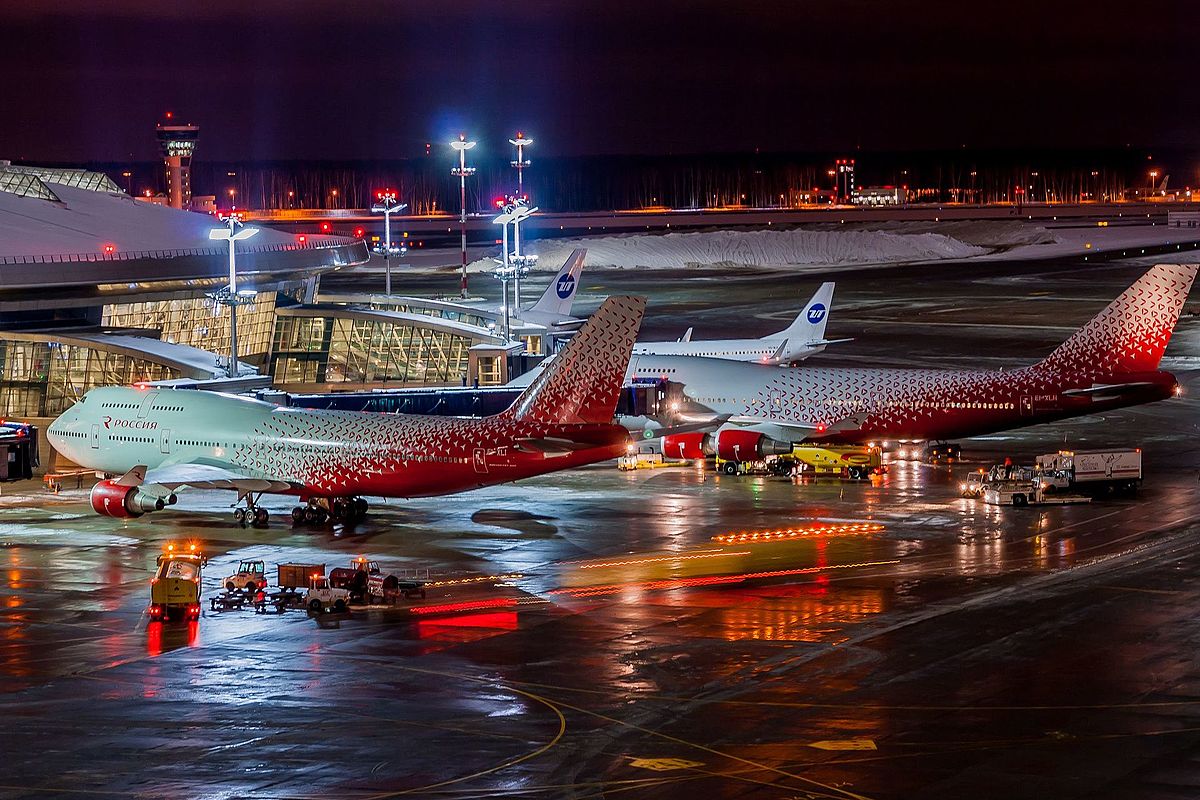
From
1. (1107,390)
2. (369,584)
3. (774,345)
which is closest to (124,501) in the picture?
(369,584)

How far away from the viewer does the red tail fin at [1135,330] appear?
2665 inches

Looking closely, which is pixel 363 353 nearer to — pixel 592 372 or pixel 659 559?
pixel 592 372

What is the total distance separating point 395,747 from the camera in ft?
106

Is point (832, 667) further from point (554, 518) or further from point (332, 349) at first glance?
point (332, 349)

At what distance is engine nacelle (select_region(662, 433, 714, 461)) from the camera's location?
72250mm

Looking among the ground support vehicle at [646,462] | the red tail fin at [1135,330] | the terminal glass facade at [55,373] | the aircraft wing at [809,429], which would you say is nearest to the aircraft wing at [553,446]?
the aircraft wing at [809,429]

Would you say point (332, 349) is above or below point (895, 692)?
above

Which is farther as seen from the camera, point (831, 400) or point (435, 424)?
point (831, 400)

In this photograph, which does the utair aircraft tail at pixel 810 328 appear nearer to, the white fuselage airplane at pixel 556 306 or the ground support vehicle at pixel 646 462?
the white fuselage airplane at pixel 556 306

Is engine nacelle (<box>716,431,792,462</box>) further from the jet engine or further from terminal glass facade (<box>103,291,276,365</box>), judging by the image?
terminal glass facade (<box>103,291,276,365</box>)

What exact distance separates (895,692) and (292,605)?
58.1ft

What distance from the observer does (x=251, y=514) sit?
58.7 metres

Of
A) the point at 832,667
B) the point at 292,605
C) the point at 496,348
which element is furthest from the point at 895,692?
the point at 496,348

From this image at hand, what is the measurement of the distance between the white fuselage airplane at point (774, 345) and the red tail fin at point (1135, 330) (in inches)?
983
